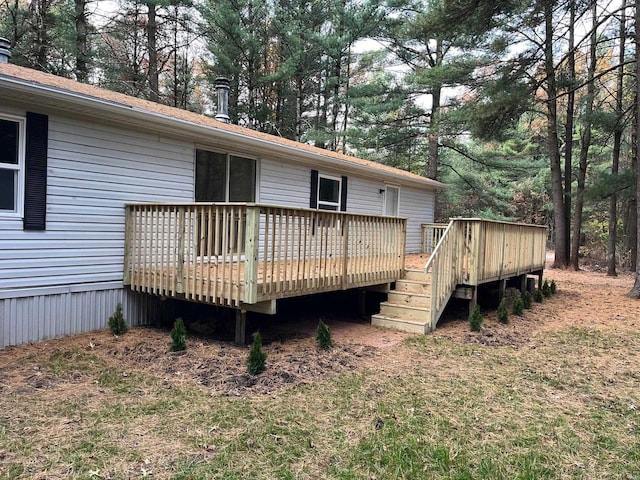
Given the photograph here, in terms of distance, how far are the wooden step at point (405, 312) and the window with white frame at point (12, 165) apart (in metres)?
5.05

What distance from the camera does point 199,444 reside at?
3.00 meters

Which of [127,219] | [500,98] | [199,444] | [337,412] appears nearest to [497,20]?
[500,98]

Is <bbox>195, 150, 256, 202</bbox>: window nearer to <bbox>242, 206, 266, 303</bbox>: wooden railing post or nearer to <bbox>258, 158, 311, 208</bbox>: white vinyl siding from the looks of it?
<bbox>258, 158, 311, 208</bbox>: white vinyl siding

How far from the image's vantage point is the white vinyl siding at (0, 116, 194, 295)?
202 inches

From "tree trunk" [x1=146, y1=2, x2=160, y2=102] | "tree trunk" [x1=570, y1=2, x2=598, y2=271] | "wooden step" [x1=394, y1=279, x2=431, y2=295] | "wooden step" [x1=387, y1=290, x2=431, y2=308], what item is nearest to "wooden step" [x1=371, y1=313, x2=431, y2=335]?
"wooden step" [x1=387, y1=290, x2=431, y2=308]

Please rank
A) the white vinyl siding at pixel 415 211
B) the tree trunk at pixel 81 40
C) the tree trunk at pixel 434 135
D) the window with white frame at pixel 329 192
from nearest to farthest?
the window with white frame at pixel 329 192, the white vinyl siding at pixel 415 211, the tree trunk at pixel 81 40, the tree trunk at pixel 434 135

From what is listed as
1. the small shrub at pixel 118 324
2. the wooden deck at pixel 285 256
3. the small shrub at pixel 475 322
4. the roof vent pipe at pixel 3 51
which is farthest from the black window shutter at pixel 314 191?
the roof vent pipe at pixel 3 51

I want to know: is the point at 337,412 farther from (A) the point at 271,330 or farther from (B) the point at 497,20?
(B) the point at 497,20

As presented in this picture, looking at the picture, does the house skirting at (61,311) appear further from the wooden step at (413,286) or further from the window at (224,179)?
the wooden step at (413,286)

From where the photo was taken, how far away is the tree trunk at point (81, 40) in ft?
46.5

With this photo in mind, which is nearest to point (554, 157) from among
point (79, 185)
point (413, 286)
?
point (413, 286)

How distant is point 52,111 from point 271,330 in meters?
3.88

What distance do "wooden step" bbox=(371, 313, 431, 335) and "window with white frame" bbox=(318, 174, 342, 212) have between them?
3.40 meters

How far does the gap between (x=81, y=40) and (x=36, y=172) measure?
11572mm
